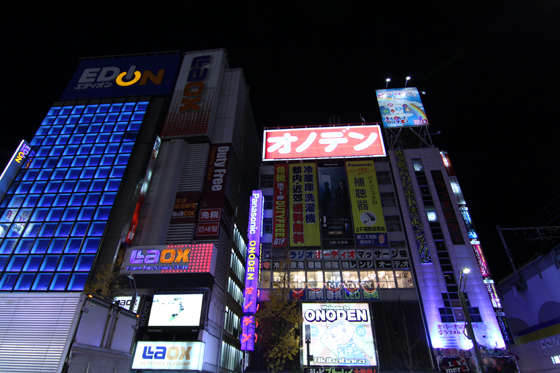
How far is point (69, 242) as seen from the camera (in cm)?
3219

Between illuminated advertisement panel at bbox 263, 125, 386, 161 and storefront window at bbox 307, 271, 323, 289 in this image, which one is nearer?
storefront window at bbox 307, 271, 323, 289

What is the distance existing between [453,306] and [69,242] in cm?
4270

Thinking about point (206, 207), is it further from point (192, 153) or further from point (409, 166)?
point (409, 166)

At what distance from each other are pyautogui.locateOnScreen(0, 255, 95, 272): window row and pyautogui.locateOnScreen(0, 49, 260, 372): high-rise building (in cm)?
11

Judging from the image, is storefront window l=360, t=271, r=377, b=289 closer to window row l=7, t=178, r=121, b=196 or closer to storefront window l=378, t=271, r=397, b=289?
storefront window l=378, t=271, r=397, b=289

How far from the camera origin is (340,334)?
3422cm

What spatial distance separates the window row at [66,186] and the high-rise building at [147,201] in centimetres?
16

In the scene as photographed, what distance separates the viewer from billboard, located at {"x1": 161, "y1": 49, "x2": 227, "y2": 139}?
136ft

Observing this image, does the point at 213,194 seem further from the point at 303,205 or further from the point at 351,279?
the point at 351,279

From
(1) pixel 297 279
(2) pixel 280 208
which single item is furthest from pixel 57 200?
(1) pixel 297 279

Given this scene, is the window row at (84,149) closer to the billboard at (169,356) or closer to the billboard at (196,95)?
the billboard at (196,95)

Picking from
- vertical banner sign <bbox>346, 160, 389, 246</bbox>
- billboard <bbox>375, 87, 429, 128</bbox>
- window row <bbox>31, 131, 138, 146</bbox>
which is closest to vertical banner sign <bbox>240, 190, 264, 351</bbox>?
vertical banner sign <bbox>346, 160, 389, 246</bbox>

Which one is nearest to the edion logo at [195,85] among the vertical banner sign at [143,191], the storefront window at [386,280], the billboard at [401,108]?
the vertical banner sign at [143,191]

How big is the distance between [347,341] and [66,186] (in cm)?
3653
